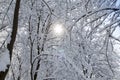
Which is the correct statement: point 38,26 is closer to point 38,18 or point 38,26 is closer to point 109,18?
point 38,18

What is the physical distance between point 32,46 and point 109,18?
791 centimetres

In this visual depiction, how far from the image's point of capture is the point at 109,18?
2.82 metres

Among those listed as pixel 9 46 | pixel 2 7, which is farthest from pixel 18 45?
pixel 9 46

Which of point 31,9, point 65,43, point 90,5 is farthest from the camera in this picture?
point 31,9

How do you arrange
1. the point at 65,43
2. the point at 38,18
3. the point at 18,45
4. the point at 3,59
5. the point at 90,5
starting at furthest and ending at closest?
the point at 18,45, the point at 38,18, the point at 3,59, the point at 90,5, the point at 65,43

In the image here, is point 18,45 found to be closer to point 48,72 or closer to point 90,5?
point 48,72

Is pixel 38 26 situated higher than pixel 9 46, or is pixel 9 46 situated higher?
pixel 38 26

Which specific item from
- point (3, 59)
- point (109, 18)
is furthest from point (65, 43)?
point (3, 59)

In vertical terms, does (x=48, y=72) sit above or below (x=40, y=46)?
below

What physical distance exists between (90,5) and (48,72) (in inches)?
308

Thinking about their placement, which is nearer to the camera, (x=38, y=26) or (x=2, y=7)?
(x=2, y=7)

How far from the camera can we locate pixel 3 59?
518cm

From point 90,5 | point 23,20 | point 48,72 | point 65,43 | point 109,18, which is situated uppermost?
point 23,20

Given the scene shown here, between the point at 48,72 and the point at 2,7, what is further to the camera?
the point at 48,72
